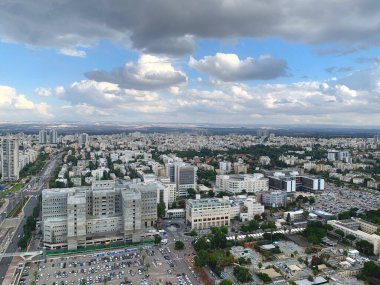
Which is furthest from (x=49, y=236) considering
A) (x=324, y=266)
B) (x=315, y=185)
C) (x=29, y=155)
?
(x=29, y=155)

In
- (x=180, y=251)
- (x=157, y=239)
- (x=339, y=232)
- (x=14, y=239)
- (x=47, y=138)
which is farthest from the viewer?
(x=47, y=138)

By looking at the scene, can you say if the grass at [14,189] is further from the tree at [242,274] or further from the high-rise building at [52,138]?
the high-rise building at [52,138]

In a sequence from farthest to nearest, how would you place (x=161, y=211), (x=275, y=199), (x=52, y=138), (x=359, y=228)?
(x=52, y=138)
(x=275, y=199)
(x=161, y=211)
(x=359, y=228)

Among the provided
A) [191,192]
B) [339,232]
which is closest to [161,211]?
[191,192]

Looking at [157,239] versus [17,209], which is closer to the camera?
[157,239]

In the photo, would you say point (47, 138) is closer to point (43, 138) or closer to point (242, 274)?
point (43, 138)

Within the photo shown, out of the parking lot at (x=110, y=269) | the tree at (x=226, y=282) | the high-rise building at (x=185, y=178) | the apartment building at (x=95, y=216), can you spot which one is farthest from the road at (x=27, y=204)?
the high-rise building at (x=185, y=178)

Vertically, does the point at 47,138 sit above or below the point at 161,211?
above
